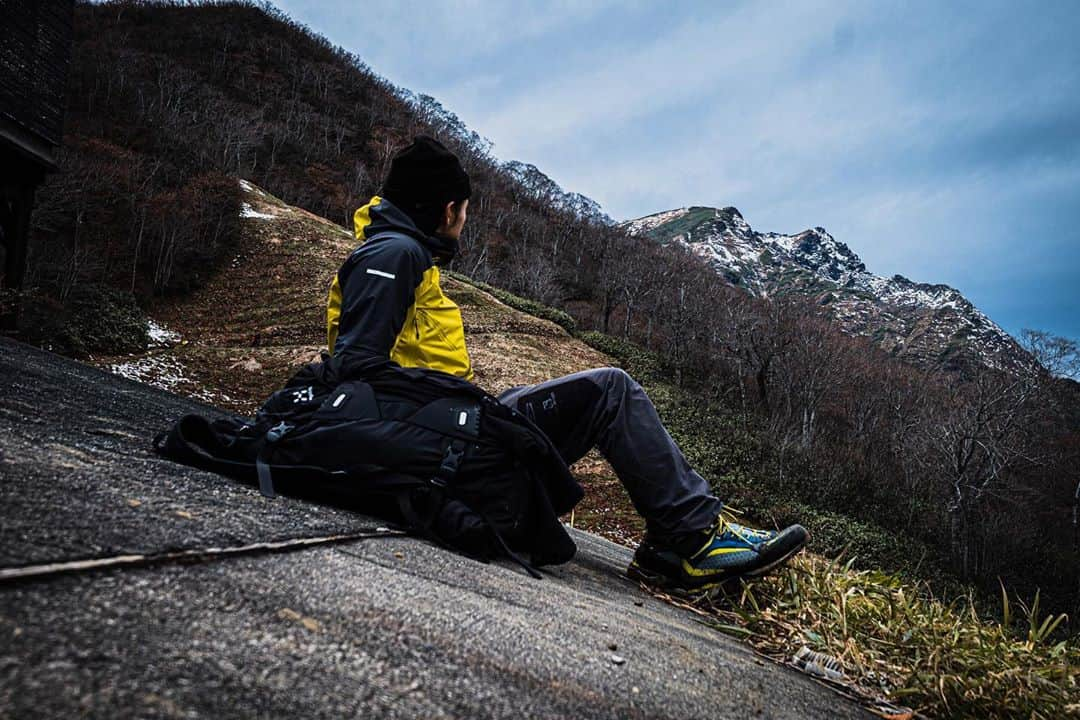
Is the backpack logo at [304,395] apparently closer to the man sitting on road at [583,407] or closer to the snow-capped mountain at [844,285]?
the man sitting on road at [583,407]

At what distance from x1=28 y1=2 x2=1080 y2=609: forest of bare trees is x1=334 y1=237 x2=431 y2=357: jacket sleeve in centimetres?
981

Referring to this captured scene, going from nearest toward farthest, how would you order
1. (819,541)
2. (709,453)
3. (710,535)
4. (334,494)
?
1. (334,494)
2. (710,535)
3. (819,541)
4. (709,453)

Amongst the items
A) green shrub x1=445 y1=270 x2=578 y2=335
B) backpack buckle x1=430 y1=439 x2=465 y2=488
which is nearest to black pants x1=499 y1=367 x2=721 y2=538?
backpack buckle x1=430 y1=439 x2=465 y2=488

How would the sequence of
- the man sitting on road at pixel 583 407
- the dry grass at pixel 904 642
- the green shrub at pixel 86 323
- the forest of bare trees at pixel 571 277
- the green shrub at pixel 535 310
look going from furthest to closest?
the green shrub at pixel 535 310 < the forest of bare trees at pixel 571 277 < the green shrub at pixel 86 323 < the man sitting on road at pixel 583 407 < the dry grass at pixel 904 642

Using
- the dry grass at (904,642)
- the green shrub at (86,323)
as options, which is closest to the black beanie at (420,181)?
the dry grass at (904,642)

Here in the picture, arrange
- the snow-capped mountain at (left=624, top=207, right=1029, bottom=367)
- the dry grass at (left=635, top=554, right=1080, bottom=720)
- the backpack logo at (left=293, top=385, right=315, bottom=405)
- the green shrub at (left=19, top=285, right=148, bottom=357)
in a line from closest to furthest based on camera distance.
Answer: the dry grass at (left=635, top=554, right=1080, bottom=720) → the backpack logo at (left=293, top=385, right=315, bottom=405) → the green shrub at (left=19, top=285, right=148, bottom=357) → the snow-capped mountain at (left=624, top=207, right=1029, bottom=367)

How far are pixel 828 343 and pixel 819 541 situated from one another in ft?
53.0

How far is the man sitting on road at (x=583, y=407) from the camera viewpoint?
6.39ft

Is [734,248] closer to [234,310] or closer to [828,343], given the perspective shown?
[828,343]

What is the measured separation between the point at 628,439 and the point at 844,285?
135758 mm

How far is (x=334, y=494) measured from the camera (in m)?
1.59

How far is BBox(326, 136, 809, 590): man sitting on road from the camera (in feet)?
6.39

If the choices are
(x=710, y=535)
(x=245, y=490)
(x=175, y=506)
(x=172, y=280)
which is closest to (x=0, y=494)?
(x=175, y=506)

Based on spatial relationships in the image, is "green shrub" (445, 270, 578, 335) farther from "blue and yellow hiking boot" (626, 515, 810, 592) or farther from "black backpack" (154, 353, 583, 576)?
"black backpack" (154, 353, 583, 576)
